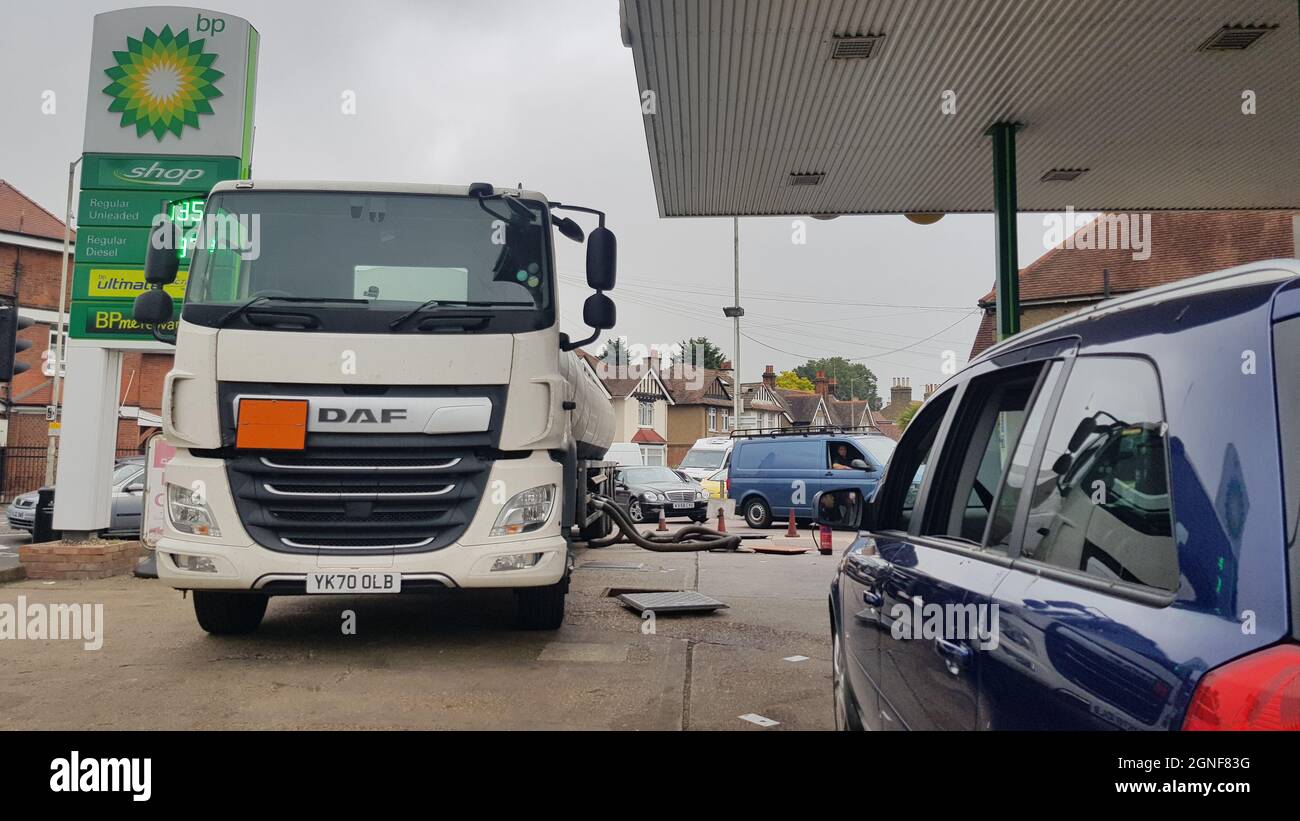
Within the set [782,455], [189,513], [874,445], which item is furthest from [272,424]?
[782,455]

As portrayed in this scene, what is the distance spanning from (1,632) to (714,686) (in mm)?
5247

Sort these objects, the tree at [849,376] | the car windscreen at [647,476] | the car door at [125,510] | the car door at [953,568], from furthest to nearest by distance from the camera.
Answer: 1. the tree at [849,376]
2. the car windscreen at [647,476]
3. the car door at [125,510]
4. the car door at [953,568]

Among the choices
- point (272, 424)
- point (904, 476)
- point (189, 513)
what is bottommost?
point (189, 513)

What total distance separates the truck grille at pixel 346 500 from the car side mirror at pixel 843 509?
109 inches

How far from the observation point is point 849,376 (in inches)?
5374

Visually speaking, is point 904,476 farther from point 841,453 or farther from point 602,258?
point 841,453

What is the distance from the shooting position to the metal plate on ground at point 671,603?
7.77m

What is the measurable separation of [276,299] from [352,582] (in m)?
1.80

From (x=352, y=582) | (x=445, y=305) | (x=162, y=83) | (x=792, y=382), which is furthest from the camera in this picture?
(x=792, y=382)

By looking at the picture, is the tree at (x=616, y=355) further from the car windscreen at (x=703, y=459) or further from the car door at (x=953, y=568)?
the car door at (x=953, y=568)

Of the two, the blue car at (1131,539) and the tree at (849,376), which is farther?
the tree at (849,376)

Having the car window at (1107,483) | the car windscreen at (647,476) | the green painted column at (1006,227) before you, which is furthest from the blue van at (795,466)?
the car window at (1107,483)

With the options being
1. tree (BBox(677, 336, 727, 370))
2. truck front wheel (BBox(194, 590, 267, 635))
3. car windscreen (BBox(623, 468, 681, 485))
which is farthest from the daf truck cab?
tree (BBox(677, 336, 727, 370))
